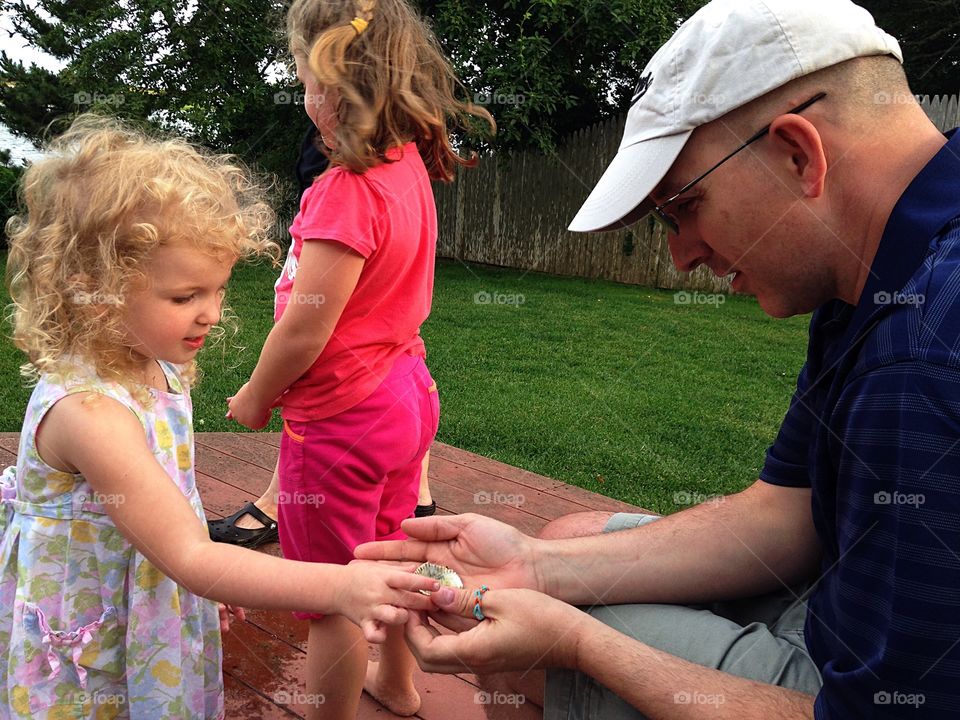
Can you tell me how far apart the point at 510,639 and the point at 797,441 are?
2.36 ft

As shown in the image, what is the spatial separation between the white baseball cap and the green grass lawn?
252 cm

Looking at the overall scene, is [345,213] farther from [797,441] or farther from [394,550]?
[797,441]

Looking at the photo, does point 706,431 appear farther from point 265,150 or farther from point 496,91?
point 265,150

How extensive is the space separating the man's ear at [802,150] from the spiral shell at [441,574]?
104 cm

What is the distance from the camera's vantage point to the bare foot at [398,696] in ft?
7.28

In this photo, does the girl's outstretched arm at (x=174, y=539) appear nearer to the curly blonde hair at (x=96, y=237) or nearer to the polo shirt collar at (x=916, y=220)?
the curly blonde hair at (x=96, y=237)

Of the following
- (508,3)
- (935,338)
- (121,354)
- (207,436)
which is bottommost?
(207,436)

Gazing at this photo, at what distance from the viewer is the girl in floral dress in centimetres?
149

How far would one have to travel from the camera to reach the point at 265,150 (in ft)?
39.7

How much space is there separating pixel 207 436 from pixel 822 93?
331cm

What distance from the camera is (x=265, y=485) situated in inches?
139

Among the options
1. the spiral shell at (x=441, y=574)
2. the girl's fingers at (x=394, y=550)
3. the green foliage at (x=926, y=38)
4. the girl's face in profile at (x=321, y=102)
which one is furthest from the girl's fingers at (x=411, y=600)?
the green foliage at (x=926, y=38)

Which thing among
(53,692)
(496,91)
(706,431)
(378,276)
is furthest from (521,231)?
(53,692)

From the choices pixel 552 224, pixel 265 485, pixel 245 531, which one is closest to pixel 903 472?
pixel 245 531
